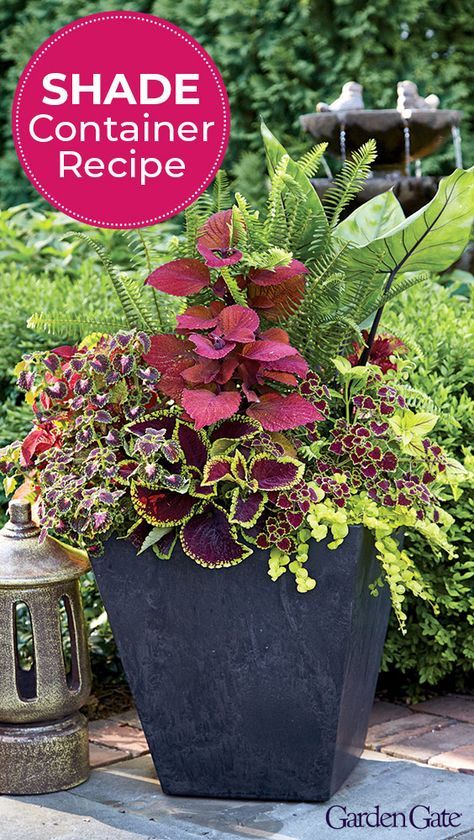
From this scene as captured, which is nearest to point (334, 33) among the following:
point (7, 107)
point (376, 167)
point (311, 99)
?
point (311, 99)

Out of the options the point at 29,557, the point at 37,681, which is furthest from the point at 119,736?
the point at 29,557

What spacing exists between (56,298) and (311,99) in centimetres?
397

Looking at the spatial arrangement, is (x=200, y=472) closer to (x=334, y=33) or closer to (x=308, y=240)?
(x=308, y=240)

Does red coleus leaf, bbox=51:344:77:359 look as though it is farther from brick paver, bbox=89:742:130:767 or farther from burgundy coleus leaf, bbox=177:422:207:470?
brick paver, bbox=89:742:130:767

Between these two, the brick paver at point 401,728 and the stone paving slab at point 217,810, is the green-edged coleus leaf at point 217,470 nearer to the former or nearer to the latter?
the stone paving slab at point 217,810

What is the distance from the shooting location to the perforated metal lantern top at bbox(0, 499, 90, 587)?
2432 millimetres

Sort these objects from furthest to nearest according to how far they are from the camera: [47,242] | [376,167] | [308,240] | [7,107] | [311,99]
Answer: [7,107] → [311,99] → [376,167] → [47,242] → [308,240]

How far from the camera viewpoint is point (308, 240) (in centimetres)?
246

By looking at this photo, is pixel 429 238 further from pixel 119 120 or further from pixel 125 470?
pixel 119 120

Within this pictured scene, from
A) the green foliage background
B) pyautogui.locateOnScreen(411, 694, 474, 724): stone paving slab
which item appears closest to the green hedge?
pyautogui.locateOnScreen(411, 694, 474, 724): stone paving slab

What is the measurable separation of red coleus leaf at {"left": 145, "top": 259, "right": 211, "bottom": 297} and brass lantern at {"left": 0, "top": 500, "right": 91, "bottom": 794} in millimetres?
638

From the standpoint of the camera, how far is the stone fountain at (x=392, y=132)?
530 centimetres

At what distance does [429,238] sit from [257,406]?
0.53 metres

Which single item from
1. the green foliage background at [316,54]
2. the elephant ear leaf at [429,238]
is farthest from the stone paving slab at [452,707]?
the green foliage background at [316,54]
